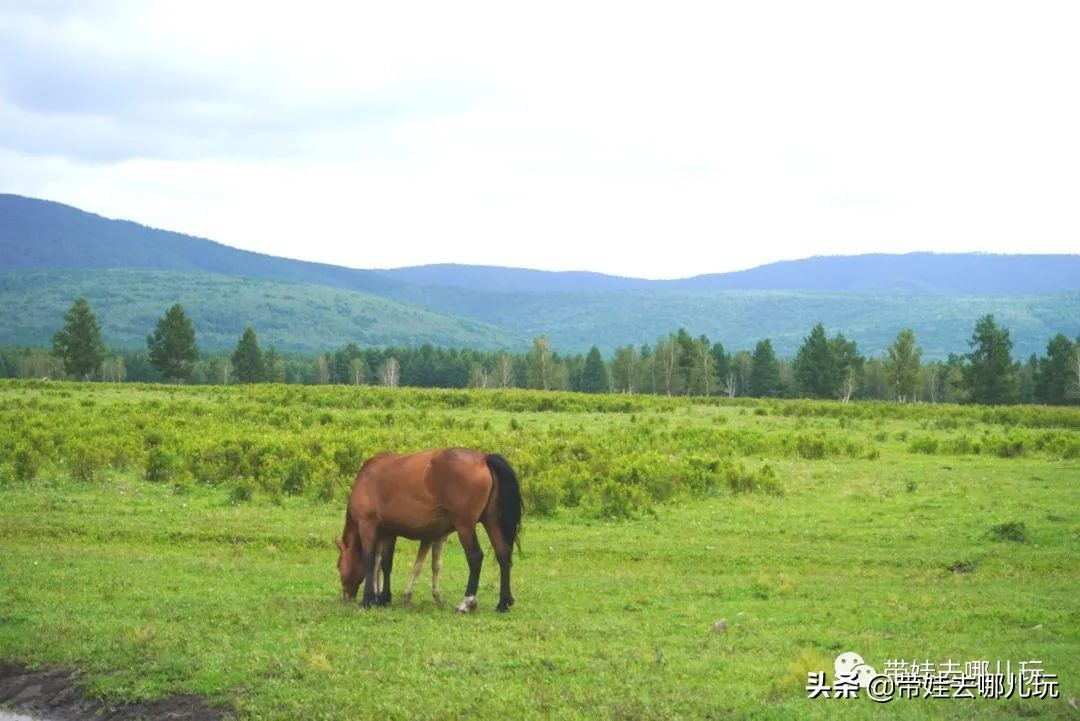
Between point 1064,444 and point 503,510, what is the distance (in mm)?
28635

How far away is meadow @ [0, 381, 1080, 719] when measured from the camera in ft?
33.0

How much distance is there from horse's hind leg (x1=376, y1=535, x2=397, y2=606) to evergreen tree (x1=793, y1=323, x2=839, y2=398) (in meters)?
90.9

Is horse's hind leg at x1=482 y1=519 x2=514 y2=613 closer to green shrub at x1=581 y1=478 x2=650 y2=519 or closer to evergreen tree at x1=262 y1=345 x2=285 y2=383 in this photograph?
green shrub at x1=581 y1=478 x2=650 y2=519

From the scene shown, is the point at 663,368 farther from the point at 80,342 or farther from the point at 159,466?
the point at 159,466

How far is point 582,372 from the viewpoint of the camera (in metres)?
131

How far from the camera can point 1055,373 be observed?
91562mm

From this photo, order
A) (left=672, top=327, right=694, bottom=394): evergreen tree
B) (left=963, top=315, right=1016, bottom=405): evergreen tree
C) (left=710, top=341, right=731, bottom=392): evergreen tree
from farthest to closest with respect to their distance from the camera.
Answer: (left=710, top=341, right=731, bottom=392): evergreen tree → (left=672, top=327, right=694, bottom=394): evergreen tree → (left=963, top=315, right=1016, bottom=405): evergreen tree

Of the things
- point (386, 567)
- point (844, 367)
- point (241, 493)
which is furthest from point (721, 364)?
point (386, 567)

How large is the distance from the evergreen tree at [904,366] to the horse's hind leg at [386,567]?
8729 cm

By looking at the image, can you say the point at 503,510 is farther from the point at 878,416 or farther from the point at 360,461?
the point at 878,416

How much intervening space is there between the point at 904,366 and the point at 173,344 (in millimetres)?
71653

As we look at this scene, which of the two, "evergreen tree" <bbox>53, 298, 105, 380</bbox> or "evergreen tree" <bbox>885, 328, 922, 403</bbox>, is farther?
"evergreen tree" <bbox>885, 328, 922, 403</bbox>

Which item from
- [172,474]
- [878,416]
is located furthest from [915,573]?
[878,416]

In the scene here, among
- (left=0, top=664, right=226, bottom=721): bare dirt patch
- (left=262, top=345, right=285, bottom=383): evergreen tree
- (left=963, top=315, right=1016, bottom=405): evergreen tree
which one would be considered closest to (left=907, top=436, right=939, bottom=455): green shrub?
(left=0, top=664, right=226, bottom=721): bare dirt patch
